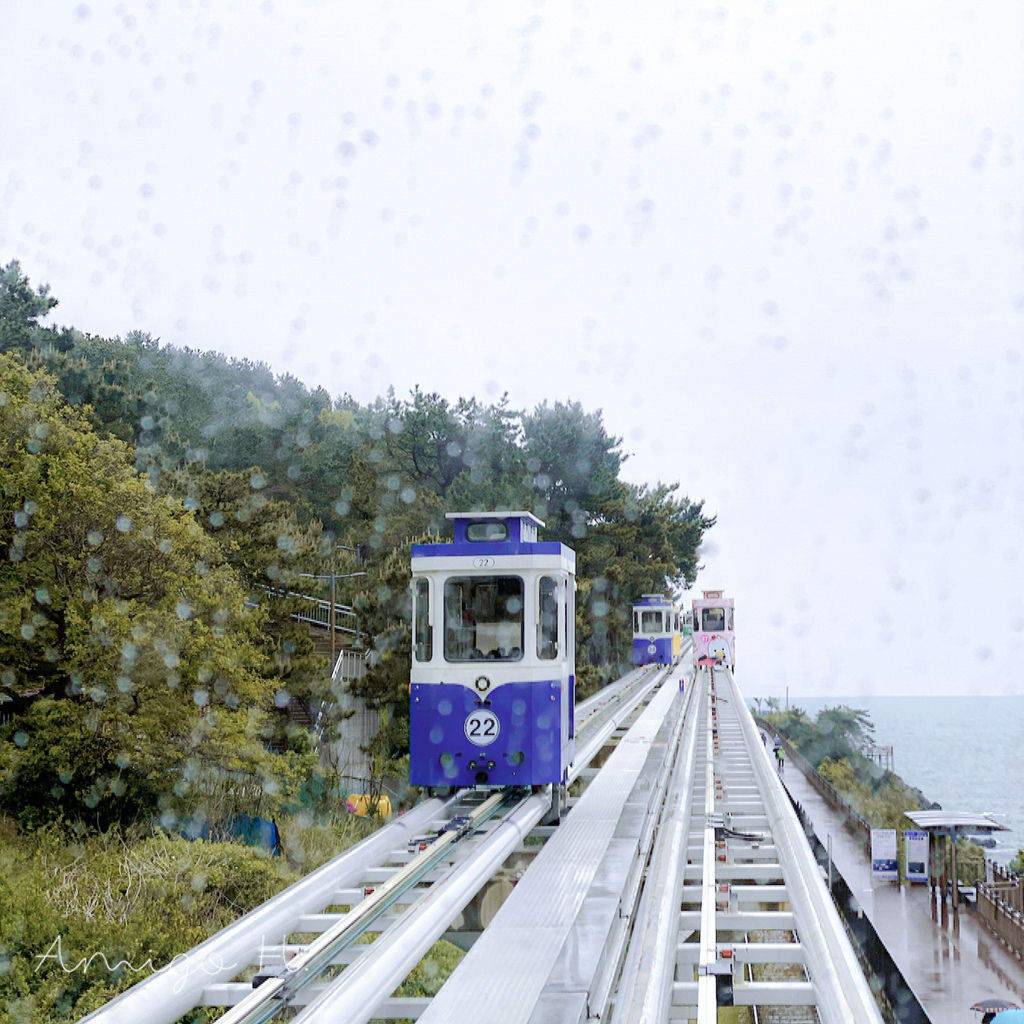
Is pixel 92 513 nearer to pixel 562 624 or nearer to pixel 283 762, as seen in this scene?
pixel 283 762

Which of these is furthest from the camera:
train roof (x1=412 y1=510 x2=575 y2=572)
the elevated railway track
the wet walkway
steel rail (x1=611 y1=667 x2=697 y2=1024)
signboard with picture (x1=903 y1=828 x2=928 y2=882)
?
signboard with picture (x1=903 y1=828 x2=928 y2=882)

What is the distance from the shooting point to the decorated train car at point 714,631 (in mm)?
38906

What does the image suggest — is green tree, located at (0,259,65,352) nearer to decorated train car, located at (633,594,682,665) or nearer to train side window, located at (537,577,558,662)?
decorated train car, located at (633,594,682,665)

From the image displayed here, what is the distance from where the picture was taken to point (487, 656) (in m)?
10.2

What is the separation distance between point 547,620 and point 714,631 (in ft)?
98.1

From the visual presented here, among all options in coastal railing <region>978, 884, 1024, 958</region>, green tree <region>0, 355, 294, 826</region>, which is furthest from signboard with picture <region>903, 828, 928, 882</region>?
green tree <region>0, 355, 294, 826</region>

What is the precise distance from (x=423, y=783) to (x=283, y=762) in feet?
22.5

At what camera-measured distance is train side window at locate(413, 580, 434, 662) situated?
33.6ft

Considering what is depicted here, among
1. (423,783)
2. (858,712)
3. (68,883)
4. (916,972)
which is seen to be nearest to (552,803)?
(423,783)

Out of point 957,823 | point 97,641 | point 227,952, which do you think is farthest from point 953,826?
point 227,952

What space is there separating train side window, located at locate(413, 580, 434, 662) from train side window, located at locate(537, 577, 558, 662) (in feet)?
3.21

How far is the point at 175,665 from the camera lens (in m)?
14.9

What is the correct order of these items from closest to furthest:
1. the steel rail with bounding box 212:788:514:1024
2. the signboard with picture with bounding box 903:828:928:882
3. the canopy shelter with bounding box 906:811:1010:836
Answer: the steel rail with bounding box 212:788:514:1024, the canopy shelter with bounding box 906:811:1010:836, the signboard with picture with bounding box 903:828:928:882

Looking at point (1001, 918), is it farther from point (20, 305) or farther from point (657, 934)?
point (20, 305)
